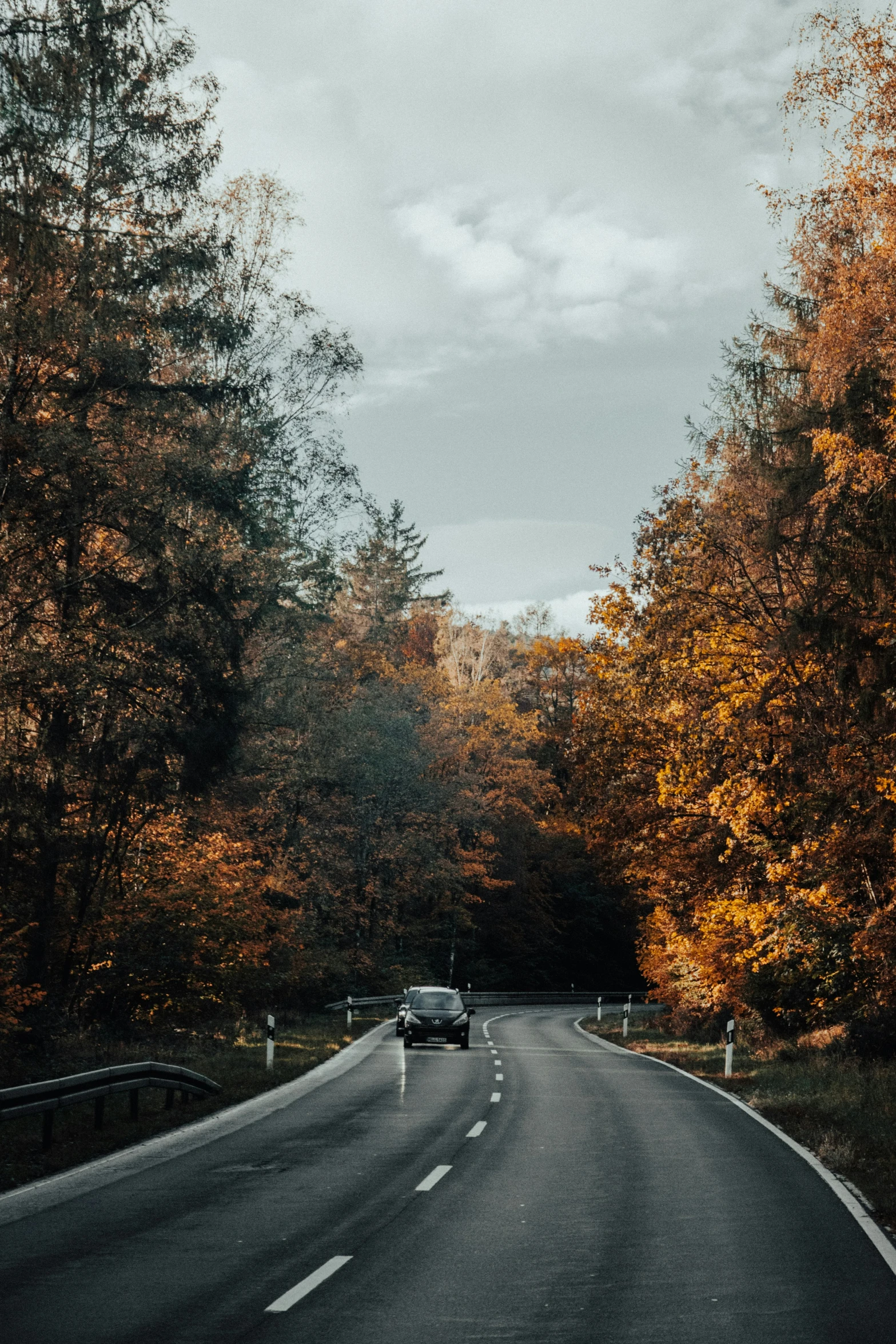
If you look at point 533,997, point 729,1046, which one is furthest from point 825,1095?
point 533,997

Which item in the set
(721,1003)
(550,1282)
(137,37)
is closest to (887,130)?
(137,37)

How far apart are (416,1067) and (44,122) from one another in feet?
62.2

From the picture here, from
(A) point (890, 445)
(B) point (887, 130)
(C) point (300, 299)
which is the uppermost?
(C) point (300, 299)

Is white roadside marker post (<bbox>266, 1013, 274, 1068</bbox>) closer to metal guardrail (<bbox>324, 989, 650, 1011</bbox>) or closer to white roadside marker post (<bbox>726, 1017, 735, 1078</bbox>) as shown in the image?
white roadside marker post (<bbox>726, 1017, 735, 1078</bbox>)

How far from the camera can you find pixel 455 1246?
9180 millimetres

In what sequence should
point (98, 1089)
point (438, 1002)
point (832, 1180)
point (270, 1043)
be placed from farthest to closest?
1. point (438, 1002)
2. point (270, 1043)
3. point (98, 1089)
4. point (832, 1180)

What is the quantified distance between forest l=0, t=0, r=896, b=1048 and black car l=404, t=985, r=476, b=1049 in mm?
3689

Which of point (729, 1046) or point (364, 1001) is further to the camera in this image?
point (364, 1001)

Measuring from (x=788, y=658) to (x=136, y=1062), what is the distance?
11.3 metres

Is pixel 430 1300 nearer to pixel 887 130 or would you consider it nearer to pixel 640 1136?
pixel 640 1136

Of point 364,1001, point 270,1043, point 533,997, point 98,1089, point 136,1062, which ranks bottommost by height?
point 533,997

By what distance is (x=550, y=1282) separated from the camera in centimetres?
821

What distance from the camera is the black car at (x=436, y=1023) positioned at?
31938 millimetres

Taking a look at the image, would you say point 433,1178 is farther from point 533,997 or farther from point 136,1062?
point 533,997
